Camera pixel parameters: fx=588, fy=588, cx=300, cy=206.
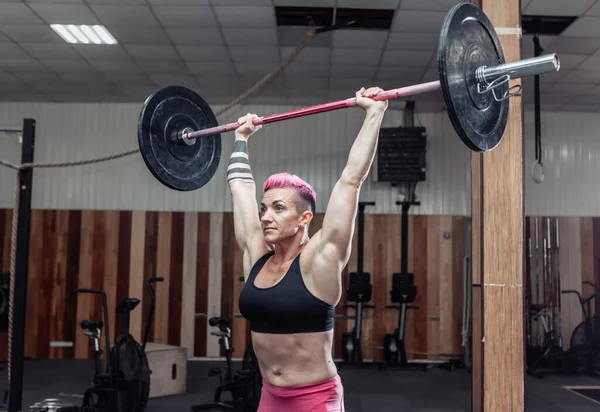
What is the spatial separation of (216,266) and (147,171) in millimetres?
1464

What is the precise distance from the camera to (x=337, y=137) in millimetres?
7340

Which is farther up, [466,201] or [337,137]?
[337,137]

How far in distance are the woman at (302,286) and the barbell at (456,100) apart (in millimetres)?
220

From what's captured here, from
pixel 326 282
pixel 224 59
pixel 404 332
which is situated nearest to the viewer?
pixel 326 282

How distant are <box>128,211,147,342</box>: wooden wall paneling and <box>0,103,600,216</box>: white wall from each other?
0.66ft

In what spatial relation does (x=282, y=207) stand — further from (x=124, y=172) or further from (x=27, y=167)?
(x=124, y=172)

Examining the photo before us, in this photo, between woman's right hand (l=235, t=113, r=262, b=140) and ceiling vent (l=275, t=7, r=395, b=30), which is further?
ceiling vent (l=275, t=7, r=395, b=30)

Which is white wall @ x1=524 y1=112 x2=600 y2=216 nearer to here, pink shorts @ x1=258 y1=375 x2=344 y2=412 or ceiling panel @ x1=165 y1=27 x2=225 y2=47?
ceiling panel @ x1=165 y1=27 x2=225 y2=47

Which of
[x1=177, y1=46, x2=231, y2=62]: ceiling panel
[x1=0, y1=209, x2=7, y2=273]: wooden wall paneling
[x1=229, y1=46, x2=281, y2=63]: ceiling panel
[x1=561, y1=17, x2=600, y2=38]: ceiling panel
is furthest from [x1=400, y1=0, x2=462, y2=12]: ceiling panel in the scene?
[x1=0, y1=209, x2=7, y2=273]: wooden wall paneling

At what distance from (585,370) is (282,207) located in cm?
588

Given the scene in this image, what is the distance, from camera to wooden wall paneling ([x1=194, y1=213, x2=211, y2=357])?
282 inches

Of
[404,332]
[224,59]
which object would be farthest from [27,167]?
[404,332]

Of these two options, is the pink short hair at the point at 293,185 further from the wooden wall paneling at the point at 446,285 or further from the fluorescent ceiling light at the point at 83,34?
the wooden wall paneling at the point at 446,285

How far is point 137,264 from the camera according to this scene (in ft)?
23.6
